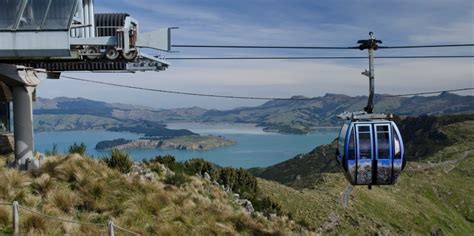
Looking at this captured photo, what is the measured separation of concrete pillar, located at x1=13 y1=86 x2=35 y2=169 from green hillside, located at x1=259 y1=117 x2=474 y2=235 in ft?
89.4

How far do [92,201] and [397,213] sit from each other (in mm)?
Answer: 56497

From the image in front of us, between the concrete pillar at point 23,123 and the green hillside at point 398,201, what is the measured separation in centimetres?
2725

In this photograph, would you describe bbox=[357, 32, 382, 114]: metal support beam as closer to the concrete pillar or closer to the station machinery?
the station machinery

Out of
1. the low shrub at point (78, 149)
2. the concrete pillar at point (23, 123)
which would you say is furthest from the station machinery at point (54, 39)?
the low shrub at point (78, 149)

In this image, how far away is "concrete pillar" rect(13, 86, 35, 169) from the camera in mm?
19672

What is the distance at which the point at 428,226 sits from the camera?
67.1 metres

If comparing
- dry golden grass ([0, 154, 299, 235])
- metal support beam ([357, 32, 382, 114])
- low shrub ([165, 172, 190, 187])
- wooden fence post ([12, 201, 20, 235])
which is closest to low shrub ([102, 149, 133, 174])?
dry golden grass ([0, 154, 299, 235])

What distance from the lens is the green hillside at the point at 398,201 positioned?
4962 cm

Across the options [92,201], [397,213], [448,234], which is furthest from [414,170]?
[92,201]

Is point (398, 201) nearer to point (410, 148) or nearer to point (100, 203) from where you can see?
point (100, 203)

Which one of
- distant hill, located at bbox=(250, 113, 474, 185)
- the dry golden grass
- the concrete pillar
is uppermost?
the concrete pillar

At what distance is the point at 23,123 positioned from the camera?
1970cm

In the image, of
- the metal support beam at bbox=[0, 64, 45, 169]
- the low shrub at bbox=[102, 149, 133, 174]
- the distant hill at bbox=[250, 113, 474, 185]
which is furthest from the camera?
the distant hill at bbox=[250, 113, 474, 185]

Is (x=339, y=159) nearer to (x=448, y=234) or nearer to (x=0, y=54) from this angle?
(x=0, y=54)
